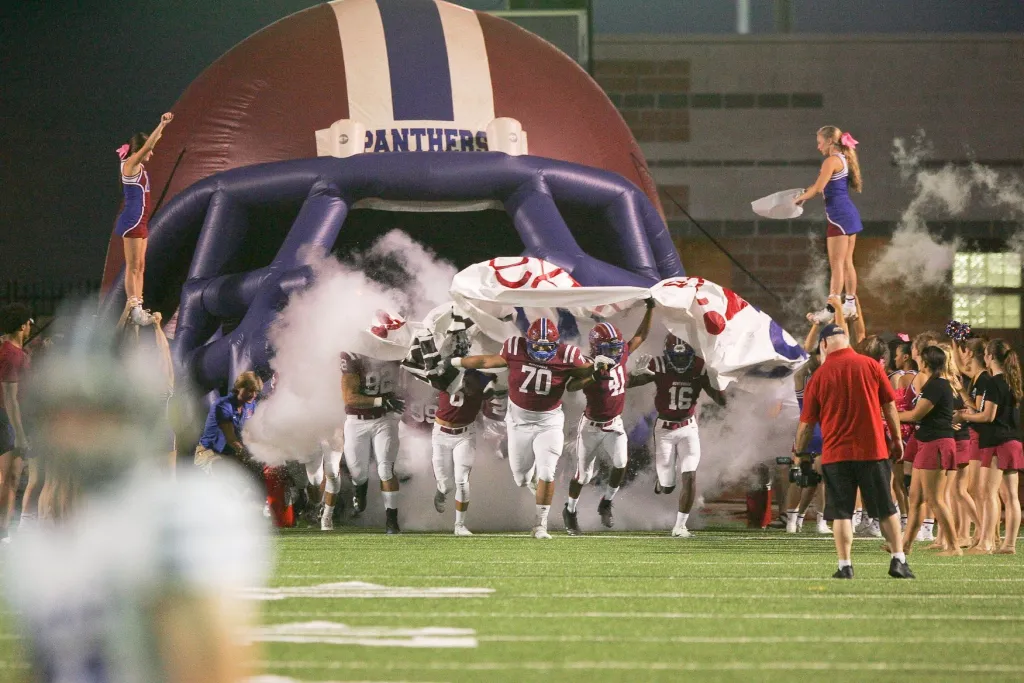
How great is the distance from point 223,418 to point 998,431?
219 inches

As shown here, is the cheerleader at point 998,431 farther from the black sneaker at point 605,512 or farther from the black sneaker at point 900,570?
the black sneaker at point 605,512

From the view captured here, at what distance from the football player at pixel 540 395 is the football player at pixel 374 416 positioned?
1000 mm

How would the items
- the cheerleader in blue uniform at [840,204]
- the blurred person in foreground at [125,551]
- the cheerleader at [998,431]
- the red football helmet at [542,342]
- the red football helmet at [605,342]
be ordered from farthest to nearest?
1. the cheerleader in blue uniform at [840,204]
2. the red football helmet at [605,342]
3. the red football helmet at [542,342]
4. the cheerleader at [998,431]
5. the blurred person in foreground at [125,551]

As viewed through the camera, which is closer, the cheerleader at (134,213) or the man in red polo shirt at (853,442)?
the man in red polo shirt at (853,442)

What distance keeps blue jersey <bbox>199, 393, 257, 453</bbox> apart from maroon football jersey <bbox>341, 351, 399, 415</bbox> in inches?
30.9

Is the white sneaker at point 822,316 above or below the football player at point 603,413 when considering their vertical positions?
above

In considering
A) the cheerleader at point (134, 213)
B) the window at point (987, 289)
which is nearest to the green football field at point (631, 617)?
the cheerleader at point (134, 213)

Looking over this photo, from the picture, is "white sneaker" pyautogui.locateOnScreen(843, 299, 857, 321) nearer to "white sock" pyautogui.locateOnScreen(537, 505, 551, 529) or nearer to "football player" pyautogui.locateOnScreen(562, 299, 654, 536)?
"football player" pyautogui.locateOnScreen(562, 299, 654, 536)

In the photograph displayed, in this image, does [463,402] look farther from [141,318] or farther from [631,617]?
[631,617]

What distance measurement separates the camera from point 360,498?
11.2m

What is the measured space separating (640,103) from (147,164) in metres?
8.38

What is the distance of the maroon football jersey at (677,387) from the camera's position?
1067cm

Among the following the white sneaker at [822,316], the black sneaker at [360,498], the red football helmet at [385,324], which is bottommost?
the black sneaker at [360,498]

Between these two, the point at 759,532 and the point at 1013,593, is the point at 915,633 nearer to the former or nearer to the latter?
the point at 1013,593
